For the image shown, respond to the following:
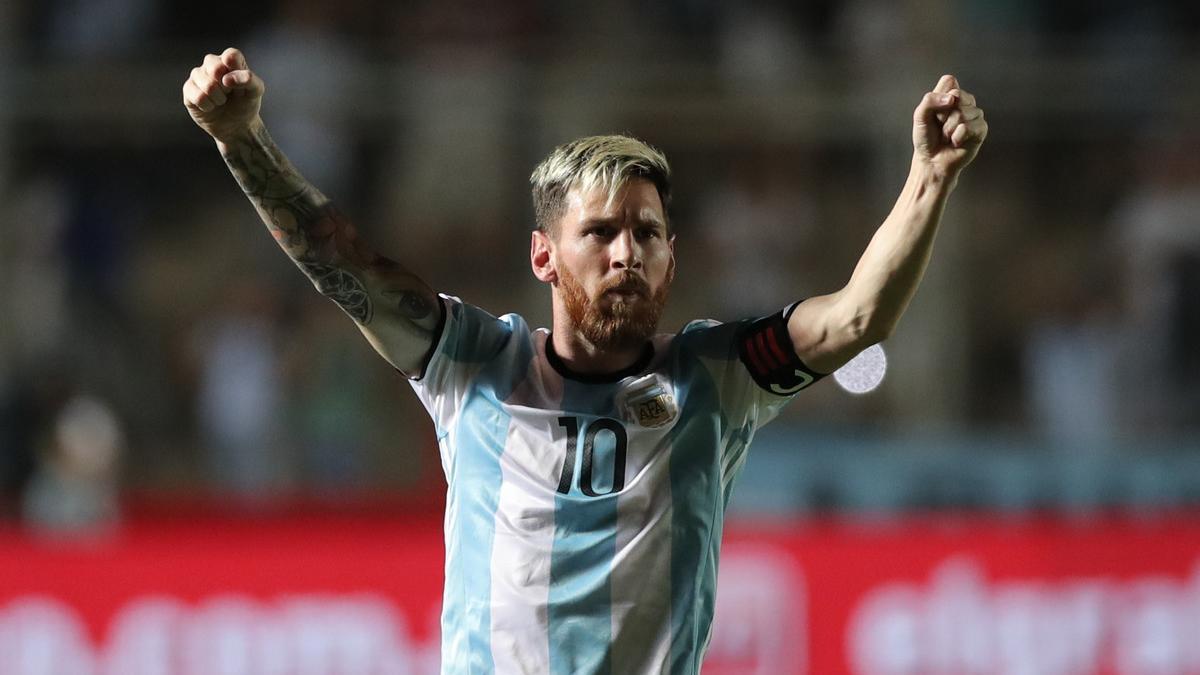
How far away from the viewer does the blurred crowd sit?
1004 cm

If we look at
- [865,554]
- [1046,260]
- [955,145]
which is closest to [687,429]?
[955,145]

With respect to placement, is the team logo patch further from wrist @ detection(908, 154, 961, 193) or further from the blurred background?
the blurred background

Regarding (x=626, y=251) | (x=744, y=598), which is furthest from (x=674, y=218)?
(x=626, y=251)

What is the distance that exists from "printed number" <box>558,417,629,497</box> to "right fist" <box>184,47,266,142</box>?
1.02 meters

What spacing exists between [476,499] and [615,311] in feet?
1.83

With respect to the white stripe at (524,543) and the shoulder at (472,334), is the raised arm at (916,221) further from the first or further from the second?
the shoulder at (472,334)

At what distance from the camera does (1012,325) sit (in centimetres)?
1075

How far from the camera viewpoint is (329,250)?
154 inches

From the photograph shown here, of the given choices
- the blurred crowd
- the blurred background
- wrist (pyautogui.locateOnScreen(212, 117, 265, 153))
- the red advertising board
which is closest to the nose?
wrist (pyautogui.locateOnScreen(212, 117, 265, 153))

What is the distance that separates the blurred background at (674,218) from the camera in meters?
9.73

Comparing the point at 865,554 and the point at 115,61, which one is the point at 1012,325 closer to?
the point at 865,554

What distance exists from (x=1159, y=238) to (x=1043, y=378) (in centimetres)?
114

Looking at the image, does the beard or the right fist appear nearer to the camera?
the right fist

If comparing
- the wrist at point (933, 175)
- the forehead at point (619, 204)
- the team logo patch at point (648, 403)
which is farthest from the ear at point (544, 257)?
the wrist at point (933, 175)
